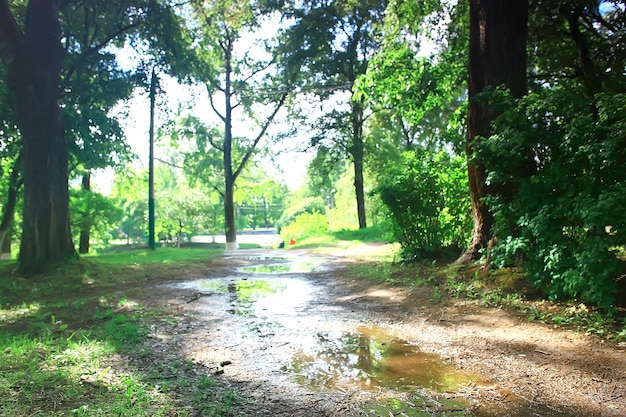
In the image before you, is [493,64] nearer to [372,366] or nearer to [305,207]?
[372,366]

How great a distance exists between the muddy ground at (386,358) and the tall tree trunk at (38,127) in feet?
14.7

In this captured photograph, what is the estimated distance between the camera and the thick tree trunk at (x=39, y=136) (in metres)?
10.1

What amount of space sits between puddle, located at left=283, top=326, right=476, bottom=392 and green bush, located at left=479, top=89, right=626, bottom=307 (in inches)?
74.1

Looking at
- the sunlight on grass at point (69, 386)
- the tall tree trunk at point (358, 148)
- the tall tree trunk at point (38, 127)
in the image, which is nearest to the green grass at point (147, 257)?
the tall tree trunk at point (38, 127)

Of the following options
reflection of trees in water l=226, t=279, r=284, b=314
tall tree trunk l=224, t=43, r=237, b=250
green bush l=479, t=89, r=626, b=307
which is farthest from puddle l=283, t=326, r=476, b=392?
tall tree trunk l=224, t=43, r=237, b=250

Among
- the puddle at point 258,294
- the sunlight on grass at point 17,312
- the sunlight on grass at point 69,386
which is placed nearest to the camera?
the sunlight on grass at point 69,386

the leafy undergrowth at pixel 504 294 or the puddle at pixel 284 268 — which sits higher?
the leafy undergrowth at pixel 504 294

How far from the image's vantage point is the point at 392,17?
1178 centimetres

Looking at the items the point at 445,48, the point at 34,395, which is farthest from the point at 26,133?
the point at 445,48

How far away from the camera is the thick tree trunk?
1005 centimetres

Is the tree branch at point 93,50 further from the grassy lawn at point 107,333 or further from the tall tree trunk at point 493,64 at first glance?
the tall tree trunk at point 493,64

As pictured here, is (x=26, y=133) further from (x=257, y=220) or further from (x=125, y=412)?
(x=257, y=220)

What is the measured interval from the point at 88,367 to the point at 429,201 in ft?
22.7

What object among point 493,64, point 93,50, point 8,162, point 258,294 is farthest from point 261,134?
point 493,64
